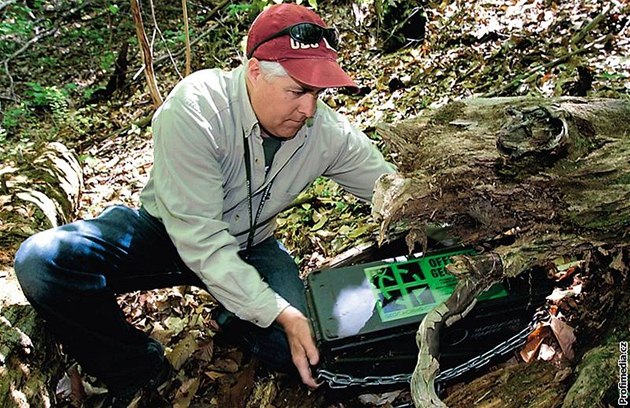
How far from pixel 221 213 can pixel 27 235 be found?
4.98 ft

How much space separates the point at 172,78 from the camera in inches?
291

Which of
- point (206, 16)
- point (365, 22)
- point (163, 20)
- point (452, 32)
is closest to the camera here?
point (452, 32)

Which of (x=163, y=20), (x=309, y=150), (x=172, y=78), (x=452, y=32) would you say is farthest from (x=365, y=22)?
(x=309, y=150)

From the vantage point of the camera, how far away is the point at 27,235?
10.9 ft

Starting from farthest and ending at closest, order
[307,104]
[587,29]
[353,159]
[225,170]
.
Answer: [587,29], [353,159], [225,170], [307,104]

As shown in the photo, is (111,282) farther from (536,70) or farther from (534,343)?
(536,70)

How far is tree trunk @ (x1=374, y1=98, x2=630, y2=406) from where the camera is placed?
5.92 feet

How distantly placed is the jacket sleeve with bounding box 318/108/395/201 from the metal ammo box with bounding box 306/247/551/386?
23.1 inches

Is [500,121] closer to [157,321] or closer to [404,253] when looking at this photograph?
[404,253]

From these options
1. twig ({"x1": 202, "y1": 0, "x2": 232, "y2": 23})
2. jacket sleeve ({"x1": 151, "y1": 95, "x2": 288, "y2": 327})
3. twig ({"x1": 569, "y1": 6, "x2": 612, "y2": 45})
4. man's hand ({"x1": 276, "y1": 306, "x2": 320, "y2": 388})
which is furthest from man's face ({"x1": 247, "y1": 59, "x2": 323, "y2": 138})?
twig ({"x1": 202, "y1": 0, "x2": 232, "y2": 23})

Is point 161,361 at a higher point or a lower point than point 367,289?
lower

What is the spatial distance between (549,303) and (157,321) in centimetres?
213

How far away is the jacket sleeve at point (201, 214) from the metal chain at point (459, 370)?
377 mm

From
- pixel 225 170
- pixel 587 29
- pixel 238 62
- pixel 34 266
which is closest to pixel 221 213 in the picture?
pixel 225 170
